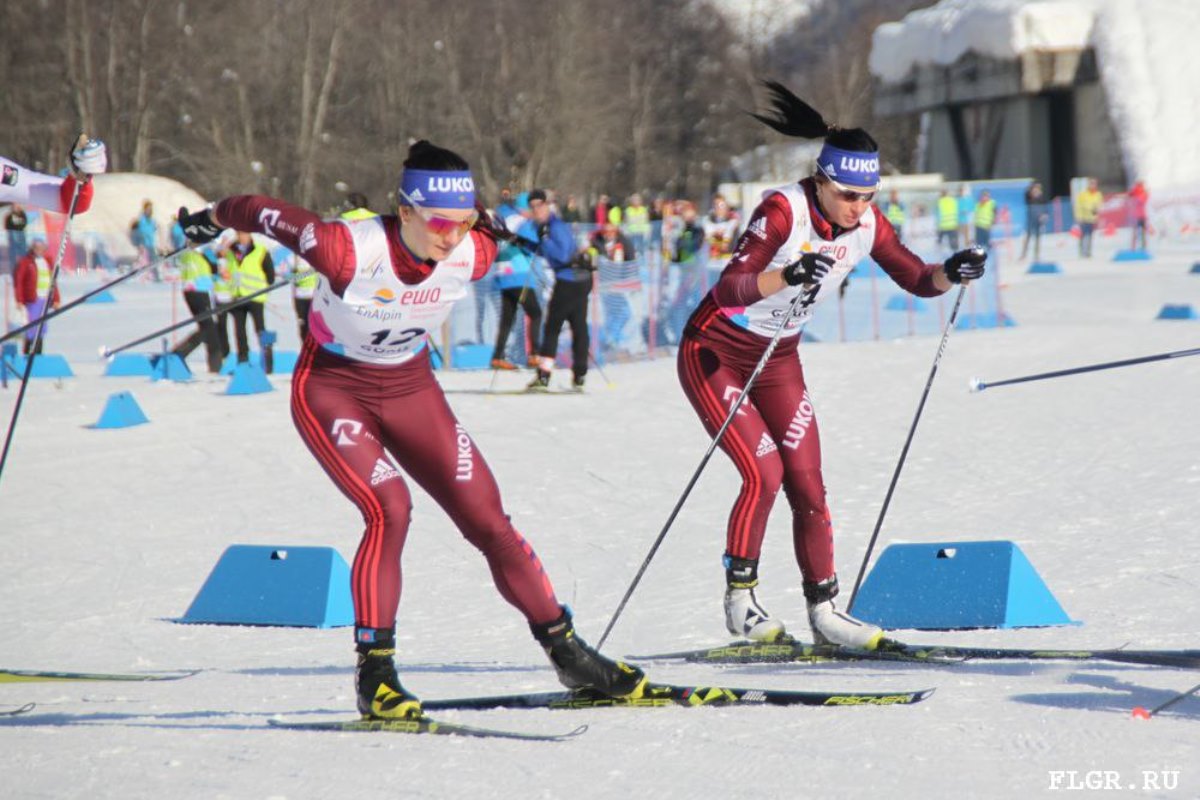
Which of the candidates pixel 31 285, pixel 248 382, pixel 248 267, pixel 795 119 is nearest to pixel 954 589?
pixel 795 119

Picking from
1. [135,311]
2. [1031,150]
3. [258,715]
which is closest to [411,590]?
[258,715]

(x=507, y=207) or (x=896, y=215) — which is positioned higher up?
(x=507, y=207)

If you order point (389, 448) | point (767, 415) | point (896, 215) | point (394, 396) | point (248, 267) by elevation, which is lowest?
point (896, 215)

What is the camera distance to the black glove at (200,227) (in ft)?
16.5

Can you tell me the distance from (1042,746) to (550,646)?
4.68ft

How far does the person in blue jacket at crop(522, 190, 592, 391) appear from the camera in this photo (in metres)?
13.9

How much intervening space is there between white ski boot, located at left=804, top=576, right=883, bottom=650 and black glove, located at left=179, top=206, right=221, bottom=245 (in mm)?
2258

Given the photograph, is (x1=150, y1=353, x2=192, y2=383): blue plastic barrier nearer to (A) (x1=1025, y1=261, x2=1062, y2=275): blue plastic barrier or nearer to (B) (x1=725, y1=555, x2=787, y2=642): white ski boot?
(B) (x1=725, y1=555, x2=787, y2=642): white ski boot

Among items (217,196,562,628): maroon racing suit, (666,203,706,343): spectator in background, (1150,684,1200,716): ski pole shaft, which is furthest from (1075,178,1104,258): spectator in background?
(217,196,562,628): maroon racing suit

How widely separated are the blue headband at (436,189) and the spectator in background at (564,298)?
9.05 meters

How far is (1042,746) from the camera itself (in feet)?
13.7

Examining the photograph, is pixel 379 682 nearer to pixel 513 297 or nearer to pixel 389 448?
pixel 389 448

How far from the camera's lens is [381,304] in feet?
15.2

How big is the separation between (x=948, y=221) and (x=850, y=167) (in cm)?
2685
